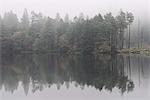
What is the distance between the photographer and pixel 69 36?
2601 inches

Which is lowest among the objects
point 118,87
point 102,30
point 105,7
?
point 118,87

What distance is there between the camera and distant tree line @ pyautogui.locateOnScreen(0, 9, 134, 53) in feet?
208

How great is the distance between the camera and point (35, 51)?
6562cm

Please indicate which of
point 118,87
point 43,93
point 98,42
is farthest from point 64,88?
point 98,42

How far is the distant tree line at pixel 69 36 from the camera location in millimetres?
63281

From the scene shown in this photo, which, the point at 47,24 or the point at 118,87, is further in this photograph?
the point at 47,24

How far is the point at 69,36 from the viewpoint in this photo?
66.1m

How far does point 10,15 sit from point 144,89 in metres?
60.4

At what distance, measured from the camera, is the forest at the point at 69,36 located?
63219 mm

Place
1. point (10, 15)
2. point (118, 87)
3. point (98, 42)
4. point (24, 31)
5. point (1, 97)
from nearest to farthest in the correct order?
1. point (1, 97)
2. point (118, 87)
3. point (98, 42)
4. point (24, 31)
5. point (10, 15)

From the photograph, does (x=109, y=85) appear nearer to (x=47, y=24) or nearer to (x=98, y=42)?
(x=98, y=42)

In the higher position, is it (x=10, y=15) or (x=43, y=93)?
(x=10, y=15)

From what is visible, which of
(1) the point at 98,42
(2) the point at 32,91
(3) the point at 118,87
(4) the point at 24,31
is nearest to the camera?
(2) the point at 32,91

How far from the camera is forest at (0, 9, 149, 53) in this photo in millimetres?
63219
